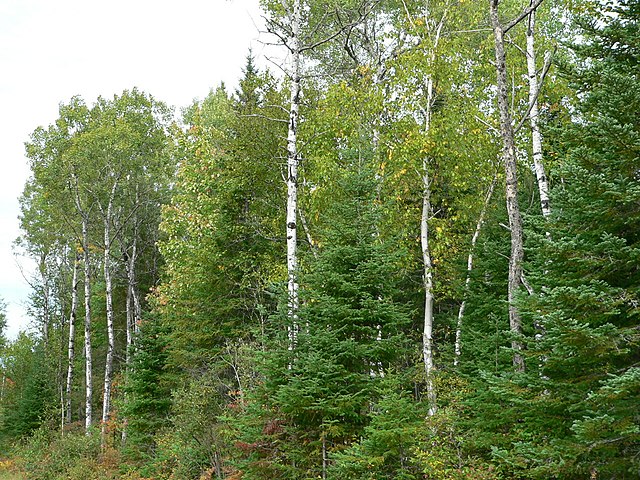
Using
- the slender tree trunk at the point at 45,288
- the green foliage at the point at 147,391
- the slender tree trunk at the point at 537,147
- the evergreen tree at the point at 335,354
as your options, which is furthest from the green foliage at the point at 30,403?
the slender tree trunk at the point at 537,147

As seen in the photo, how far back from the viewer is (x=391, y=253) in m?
10.6

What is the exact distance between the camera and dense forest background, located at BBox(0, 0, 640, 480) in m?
6.18

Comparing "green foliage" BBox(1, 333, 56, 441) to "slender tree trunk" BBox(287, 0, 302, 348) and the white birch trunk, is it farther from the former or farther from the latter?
the white birch trunk

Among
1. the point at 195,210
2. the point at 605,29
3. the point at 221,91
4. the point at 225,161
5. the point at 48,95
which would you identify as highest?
the point at 221,91

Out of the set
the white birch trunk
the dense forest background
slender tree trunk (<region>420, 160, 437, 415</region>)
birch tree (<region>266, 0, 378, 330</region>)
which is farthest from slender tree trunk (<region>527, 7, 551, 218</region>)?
birch tree (<region>266, 0, 378, 330</region>)

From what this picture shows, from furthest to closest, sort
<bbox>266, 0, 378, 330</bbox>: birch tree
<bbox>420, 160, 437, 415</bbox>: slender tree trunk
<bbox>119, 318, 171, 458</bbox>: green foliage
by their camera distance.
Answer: <bbox>119, 318, 171, 458</bbox>: green foliage
<bbox>266, 0, 378, 330</bbox>: birch tree
<bbox>420, 160, 437, 415</bbox>: slender tree trunk

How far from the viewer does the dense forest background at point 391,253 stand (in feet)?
20.3

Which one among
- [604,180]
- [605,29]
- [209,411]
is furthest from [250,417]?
[605,29]

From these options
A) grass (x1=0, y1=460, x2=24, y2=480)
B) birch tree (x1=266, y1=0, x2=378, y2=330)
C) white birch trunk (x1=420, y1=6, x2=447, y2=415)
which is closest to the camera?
white birch trunk (x1=420, y1=6, x2=447, y2=415)

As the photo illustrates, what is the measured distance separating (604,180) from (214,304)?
41.6 feet

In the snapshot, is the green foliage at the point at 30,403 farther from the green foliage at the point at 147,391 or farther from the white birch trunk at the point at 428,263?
the white birch trunk at the point at 428,263

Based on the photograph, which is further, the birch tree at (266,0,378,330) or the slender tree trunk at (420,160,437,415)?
the birch tree at (266,0,378,330)

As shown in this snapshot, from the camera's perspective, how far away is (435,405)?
9.75 meters

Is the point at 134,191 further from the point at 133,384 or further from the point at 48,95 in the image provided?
the point at 133,384
